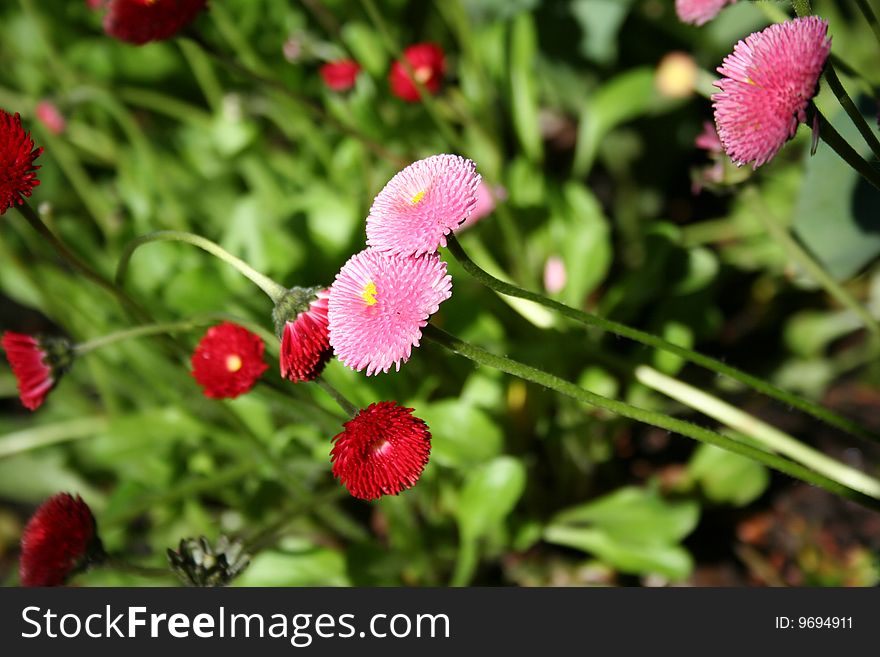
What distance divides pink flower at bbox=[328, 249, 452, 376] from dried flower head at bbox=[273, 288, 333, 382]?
0.05m

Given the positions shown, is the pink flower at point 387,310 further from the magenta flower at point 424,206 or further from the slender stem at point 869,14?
the slender stem at point 869,14

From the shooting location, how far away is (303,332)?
0.77m

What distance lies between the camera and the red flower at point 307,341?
76cm

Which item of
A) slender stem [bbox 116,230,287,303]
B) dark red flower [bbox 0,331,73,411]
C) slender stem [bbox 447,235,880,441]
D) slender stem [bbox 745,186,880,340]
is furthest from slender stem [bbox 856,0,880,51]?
dark red flower [bbox 0,331,73,411]

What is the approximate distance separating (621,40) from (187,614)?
57.5 inches

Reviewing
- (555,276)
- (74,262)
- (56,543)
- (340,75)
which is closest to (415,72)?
(340,75)

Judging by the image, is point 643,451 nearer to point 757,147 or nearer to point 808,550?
point 808,550

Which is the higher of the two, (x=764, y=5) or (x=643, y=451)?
(x=764, y=5)

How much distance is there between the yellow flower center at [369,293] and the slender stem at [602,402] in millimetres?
53

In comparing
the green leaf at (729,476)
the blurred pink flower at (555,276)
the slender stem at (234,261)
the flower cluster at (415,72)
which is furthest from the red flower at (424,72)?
the green leaf at (729,476)

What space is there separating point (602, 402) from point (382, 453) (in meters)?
0.19

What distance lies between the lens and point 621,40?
6.13 feet

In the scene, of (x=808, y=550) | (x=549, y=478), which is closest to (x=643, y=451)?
(x=549, y=478)

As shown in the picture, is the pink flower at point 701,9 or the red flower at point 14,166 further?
the pink flower at point 701,9
